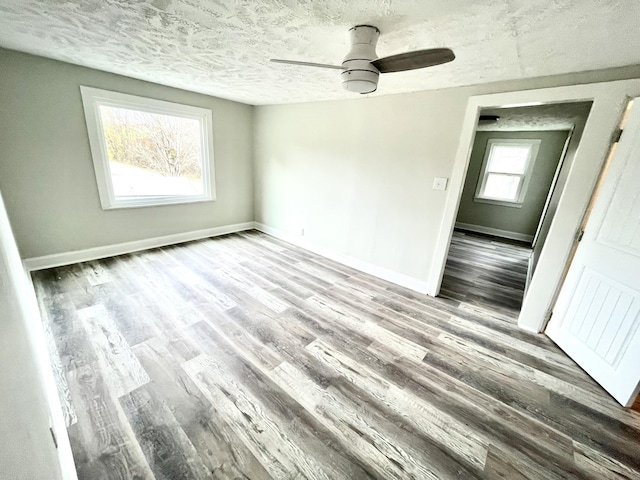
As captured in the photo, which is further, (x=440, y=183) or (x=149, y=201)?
(x=149, y=201)

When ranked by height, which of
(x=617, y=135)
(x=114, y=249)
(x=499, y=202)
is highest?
(x=617, y=135)

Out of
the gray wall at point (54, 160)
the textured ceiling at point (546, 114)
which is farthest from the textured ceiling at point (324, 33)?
the textured ceiling at point (546, 114)

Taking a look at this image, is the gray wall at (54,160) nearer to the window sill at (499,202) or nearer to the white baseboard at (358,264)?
the white baseboard at (358,264)

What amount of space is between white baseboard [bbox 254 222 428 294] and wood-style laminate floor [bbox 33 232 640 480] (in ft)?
1.11

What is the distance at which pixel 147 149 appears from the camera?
11.3 ft

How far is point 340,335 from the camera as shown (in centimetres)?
215

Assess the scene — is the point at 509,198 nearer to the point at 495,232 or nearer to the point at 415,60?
the point at 495,232

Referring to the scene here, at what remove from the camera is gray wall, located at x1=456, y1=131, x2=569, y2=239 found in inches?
199

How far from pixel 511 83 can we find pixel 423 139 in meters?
0.82

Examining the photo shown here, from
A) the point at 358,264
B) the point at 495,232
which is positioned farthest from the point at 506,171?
the point at 358,264

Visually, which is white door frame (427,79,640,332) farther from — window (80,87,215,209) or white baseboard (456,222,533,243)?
white baseboard (456,222,533,243)

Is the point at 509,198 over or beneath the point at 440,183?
beneath

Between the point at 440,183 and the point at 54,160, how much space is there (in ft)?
14.1

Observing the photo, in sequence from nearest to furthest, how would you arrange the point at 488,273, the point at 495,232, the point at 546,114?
the point at 546,114, the point at 488,273, the point at 495,232
